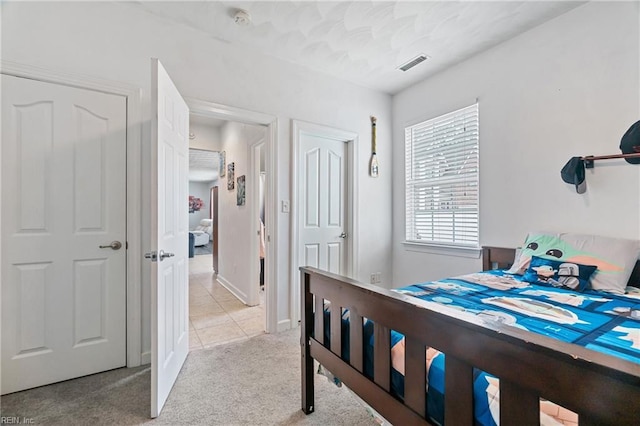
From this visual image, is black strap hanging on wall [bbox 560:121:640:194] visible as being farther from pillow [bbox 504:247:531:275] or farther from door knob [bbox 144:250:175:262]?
door knob [bbox 144:250:175:262]

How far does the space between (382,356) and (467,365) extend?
0.36 m

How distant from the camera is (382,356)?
1075mm

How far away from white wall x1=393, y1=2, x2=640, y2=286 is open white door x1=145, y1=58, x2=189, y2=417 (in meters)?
2.53

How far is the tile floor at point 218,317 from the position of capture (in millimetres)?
2629

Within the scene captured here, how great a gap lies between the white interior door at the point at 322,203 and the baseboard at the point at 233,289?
122 cm

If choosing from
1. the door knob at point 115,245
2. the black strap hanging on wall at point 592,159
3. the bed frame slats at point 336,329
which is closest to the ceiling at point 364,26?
the black strap hanging on wall at point 592,159

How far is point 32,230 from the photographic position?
1852mm

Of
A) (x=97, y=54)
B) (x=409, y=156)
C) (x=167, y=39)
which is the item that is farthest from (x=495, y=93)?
(x=97, y=54)

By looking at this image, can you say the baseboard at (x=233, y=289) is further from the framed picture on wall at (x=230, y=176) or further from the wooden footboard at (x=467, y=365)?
the wooden footboard at (x=467, y=365)

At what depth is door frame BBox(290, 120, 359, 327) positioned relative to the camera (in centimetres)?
284

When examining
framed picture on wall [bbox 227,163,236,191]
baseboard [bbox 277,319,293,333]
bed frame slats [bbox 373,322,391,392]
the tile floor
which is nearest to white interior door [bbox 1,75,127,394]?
the tile floor

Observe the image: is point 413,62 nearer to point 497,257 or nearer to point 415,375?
point 497,257

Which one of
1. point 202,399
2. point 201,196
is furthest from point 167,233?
point 201,196

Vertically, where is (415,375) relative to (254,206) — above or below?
below
